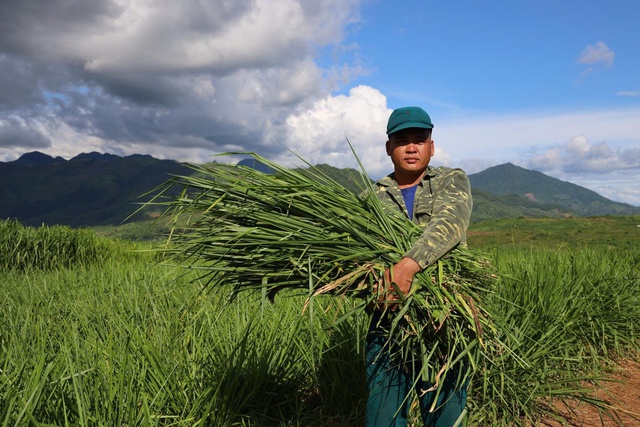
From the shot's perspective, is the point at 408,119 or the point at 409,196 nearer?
the point at 408,119

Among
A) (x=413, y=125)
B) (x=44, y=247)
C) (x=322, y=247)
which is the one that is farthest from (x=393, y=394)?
(x=44, y=247)

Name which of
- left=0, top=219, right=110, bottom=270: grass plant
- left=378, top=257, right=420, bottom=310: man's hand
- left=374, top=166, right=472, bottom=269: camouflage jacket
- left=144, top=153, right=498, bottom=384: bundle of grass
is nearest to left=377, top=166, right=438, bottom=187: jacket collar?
left=374, top=166, right=472, bottom=269: camouflage jacket

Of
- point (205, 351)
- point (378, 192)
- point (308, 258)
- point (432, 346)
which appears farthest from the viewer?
point (205, 351)

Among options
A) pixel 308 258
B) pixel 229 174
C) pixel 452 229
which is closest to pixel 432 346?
pixel 452 229

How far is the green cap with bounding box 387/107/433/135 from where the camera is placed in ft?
7.38

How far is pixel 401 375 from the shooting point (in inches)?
90.0

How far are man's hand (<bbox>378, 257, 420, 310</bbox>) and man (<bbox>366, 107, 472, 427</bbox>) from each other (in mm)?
344

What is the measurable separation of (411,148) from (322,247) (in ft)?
2.60

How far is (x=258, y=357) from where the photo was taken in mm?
3178

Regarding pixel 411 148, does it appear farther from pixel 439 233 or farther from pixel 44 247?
pixel 44 247

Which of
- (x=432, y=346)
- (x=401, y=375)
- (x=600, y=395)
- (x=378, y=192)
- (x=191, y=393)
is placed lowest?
(x=600, y=395)

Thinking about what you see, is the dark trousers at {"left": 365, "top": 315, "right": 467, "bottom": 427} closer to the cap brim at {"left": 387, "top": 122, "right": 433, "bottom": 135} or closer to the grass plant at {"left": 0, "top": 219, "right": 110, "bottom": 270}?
the cap brim at {"left": 387, "top": 122, "right": 433, "bottom": 135}

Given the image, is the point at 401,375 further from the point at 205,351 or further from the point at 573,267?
the point at 573,267

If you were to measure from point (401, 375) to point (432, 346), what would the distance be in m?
0.37
